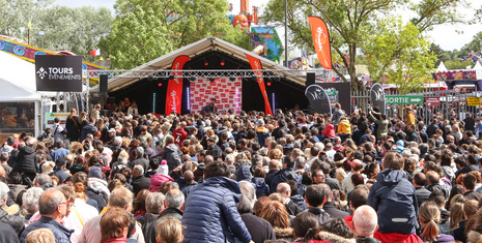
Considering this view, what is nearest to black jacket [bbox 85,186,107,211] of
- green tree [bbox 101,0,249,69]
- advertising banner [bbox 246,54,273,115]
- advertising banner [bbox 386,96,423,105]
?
advertising banner [bbox 386,96,423,105]

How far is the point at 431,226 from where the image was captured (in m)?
3.83

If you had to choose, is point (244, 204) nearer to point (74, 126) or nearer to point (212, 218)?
point (212, 218)

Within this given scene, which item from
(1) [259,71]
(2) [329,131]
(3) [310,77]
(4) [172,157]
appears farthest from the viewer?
(1) [259,71]

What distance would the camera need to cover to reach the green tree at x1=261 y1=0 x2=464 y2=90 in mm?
24266

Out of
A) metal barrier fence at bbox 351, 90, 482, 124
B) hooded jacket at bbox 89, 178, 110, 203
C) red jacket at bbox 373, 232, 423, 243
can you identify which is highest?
metal barrier fence at bbox 351, 90, 482, 124

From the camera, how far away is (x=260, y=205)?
414cm

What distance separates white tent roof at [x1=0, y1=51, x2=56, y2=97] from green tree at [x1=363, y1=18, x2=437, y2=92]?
14.8 metres

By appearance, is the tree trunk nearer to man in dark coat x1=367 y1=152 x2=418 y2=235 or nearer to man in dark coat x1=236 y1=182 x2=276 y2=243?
man in dark coat x1=367 y1=152 x2=418 y2=235

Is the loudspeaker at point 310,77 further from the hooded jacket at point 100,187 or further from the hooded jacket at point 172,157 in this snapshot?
the hooded jacket at point 100,187

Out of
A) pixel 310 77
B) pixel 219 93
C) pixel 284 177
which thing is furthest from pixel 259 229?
pixel 219 93

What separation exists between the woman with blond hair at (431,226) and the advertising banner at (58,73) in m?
12.1

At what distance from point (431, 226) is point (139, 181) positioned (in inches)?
142

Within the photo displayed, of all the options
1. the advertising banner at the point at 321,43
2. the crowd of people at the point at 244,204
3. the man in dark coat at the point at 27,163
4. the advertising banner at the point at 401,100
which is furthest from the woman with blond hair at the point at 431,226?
the advertising banner at the point at 321,43

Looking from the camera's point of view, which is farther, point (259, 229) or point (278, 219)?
point (278, 219)
